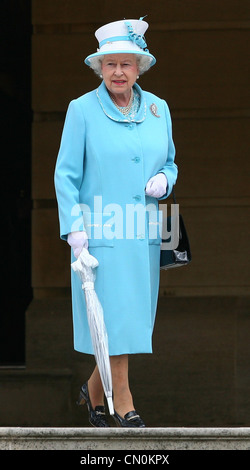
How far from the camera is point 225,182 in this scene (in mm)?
9344

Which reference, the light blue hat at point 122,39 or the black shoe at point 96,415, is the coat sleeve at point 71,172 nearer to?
the light blue hat at point 122,39

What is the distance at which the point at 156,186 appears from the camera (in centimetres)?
594

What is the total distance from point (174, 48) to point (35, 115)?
105cm

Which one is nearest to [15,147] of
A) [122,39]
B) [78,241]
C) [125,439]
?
[122,39]

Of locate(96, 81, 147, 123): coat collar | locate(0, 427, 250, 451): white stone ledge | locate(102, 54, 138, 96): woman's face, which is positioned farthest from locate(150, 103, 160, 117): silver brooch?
locate(0, 427, 250, 451): white stone ledge

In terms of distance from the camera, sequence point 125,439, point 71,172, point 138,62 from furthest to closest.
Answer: point 138,62 < point 71,172 < point 125,439

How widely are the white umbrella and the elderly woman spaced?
0.27 feet

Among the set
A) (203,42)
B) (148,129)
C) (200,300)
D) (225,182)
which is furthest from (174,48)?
(148,129)

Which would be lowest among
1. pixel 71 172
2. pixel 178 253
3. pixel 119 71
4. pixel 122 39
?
pixel 178 253

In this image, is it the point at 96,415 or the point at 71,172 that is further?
the point at 96,415

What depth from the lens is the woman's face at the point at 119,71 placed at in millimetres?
5910

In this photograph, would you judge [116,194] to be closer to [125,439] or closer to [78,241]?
[78,241]

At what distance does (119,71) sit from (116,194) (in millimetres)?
538

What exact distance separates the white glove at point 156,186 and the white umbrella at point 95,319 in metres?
0.39
